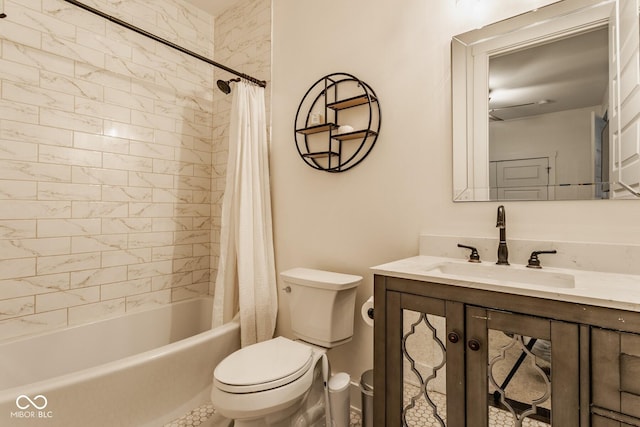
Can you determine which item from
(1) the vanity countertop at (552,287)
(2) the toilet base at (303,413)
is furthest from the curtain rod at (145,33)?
(2) the toilet base at (303,413)

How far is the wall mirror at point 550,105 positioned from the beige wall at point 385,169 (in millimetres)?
65

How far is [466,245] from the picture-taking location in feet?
5.00

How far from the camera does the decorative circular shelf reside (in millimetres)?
1865

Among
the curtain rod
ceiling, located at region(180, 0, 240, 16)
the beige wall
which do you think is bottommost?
the beige wall

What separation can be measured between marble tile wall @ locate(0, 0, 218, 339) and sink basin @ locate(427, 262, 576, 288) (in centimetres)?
200

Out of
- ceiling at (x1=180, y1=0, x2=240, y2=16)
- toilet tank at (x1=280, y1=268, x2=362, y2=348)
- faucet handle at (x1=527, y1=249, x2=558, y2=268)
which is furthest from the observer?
ceiling at (x1=180, y1=0, x2=240, y2=16)

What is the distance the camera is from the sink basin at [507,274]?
3.96ft

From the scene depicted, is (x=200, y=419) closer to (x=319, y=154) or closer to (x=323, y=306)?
(x=323, y=306)

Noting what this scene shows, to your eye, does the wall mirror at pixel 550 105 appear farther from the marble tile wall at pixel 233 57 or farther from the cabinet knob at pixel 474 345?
the marble tile wall at pixel 233 57

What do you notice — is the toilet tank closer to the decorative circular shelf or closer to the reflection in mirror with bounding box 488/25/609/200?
the decorative circular shelf

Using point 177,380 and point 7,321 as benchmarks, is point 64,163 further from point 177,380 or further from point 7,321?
point 177,380

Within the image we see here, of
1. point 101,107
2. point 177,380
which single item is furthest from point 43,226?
point 177,380

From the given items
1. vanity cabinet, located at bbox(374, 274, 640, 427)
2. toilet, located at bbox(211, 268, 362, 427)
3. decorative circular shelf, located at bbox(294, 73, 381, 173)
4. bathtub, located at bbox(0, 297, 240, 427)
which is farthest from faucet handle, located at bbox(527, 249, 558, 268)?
bathtub, located at bbox(0, 297, 240, 427)

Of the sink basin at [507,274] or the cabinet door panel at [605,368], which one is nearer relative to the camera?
the cabinet door panel at [605,368]
